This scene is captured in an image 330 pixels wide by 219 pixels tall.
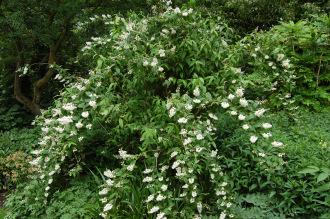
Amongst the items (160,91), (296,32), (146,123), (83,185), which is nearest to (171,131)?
(146,123)

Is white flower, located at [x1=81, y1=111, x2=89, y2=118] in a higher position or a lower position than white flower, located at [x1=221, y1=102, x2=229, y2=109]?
lower

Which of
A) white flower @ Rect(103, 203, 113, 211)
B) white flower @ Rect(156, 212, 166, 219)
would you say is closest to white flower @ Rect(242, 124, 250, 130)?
white flower @ Rect(156, 212, 166, 219)

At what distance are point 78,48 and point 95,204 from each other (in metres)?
4.87

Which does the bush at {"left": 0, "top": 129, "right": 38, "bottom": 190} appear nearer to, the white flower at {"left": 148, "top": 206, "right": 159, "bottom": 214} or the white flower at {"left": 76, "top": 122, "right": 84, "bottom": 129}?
the white flower at {"left": 76, "top": 122, "right": 84, "bottom": 129}

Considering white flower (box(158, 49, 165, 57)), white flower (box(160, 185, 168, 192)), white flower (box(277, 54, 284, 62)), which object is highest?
white flower (box(158, 49, 165, 57))

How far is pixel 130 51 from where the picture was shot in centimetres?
423

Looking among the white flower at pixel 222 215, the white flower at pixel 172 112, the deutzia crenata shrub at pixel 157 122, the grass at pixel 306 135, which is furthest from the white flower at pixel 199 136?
the grass at pixel 306 135

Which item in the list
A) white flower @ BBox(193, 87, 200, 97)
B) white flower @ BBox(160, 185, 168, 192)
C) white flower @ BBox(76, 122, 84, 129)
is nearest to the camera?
white flower @ BBox(160, 185, 168, 192)

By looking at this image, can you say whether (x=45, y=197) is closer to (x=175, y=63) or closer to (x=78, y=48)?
(x=175, y=63)

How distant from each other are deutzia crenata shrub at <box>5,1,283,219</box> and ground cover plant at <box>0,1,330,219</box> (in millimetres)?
11

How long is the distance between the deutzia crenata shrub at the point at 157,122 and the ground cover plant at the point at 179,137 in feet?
0.04

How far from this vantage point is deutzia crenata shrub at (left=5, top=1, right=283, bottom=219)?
11.8 ft

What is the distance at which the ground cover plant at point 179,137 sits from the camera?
11.7 feet

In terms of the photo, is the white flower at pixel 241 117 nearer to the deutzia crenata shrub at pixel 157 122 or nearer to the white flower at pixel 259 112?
the deutzia crenata shrub at pixel 157 122
